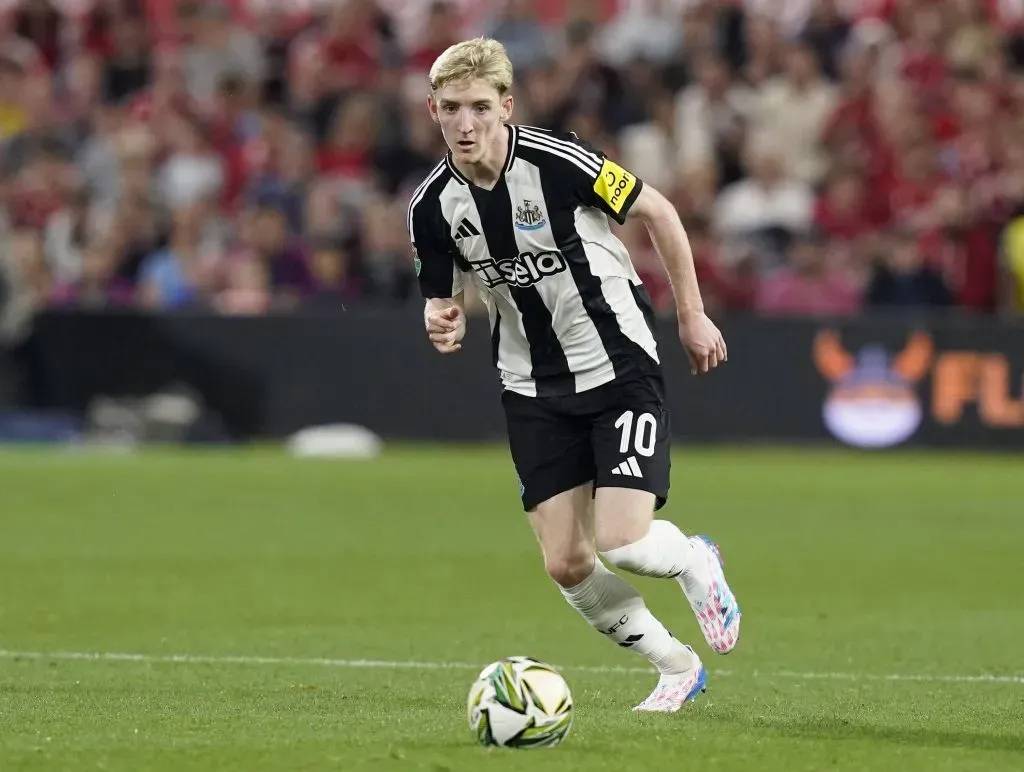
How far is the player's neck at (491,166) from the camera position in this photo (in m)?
6.78

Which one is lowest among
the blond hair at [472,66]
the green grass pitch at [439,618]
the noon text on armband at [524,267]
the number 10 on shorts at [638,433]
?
the green grass pitch at [439,618]

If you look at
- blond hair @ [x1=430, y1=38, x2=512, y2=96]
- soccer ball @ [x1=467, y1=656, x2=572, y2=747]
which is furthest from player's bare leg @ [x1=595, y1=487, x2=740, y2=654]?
blond hair @ [x1=430, y1=38, x2=512, y2=96]

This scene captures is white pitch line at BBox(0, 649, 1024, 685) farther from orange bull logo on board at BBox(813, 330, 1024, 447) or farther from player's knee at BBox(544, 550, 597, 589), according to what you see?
orange bull logo on board at BBox(813, 330, 1024, 447)

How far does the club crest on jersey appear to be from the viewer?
679 cm

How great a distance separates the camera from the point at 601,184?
6.79 m

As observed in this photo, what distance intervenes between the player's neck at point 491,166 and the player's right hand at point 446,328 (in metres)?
0.45

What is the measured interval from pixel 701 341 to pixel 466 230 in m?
0.90

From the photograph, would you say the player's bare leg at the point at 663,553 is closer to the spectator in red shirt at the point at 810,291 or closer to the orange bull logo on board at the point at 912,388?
the orange bull logo on board at the point at 912,388

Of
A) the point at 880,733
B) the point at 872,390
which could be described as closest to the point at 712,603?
the point at 880,733

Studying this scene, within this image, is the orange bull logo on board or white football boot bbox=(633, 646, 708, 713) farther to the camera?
the orange bull logo on board

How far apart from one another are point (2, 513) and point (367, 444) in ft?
17.0

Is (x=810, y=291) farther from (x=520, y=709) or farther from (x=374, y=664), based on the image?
(x=520, y=709)

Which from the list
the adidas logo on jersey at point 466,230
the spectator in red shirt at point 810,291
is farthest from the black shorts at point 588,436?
the spectator in red shirt at point 810,291

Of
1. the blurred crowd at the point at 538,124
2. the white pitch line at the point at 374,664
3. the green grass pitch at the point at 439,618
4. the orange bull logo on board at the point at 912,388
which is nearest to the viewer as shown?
the green grass pitch at the point at 439,618
